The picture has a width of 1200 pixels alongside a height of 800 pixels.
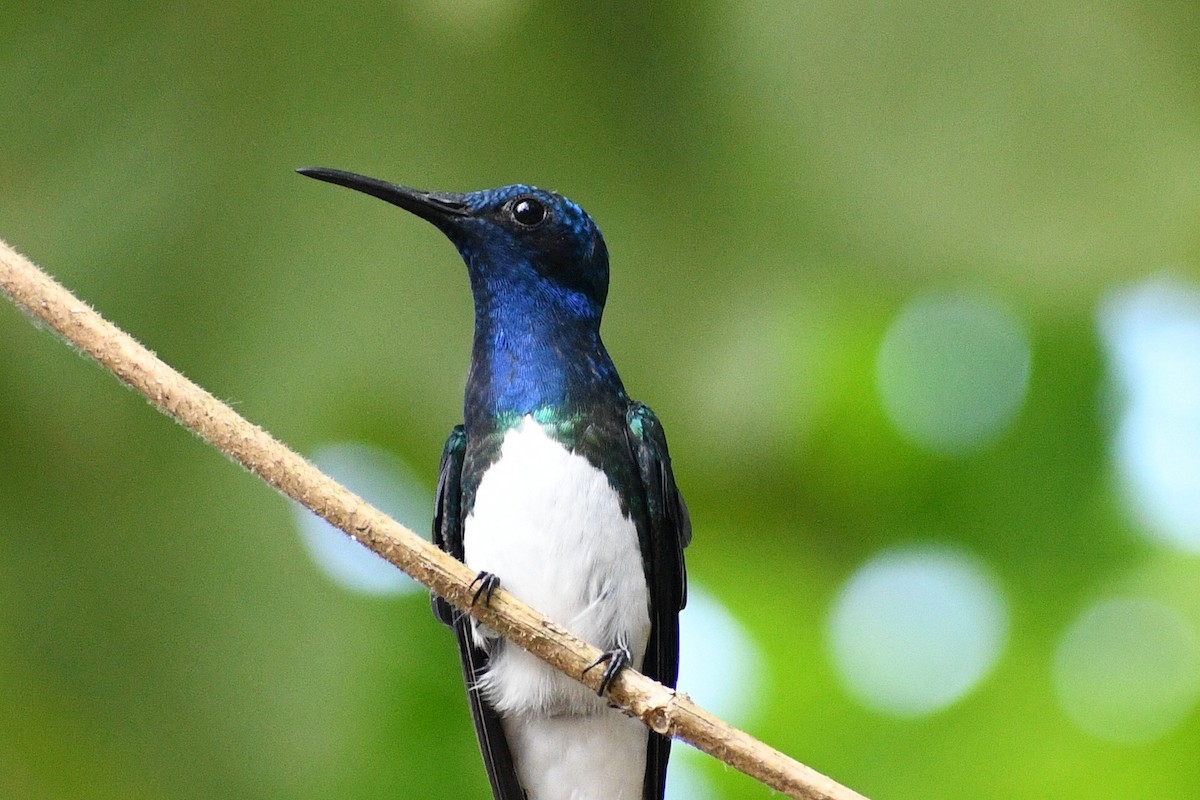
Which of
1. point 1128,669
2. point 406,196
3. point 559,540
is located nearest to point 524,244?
point 406,196

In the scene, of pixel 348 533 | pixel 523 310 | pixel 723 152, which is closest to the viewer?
pixel 348 533

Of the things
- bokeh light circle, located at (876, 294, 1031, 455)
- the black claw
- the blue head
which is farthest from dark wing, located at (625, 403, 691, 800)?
bokeh light circle, located at (876, 294, 1031, 455)

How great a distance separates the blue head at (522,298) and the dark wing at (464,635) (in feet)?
0.50

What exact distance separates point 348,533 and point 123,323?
4.14 ft

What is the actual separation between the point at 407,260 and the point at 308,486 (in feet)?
3.97

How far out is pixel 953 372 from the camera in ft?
8.81

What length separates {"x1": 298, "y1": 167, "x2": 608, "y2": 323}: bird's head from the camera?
1596mm

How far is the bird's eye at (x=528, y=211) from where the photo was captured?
164 centimetres

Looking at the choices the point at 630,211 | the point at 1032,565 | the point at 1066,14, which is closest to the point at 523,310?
the point at 630,211

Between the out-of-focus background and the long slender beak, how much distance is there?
1.98 feet

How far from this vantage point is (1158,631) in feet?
8.49

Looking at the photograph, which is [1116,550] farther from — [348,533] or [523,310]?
[348,533]

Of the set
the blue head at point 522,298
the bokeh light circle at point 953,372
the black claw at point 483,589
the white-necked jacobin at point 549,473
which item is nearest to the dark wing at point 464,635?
the white-necked jacobin at point 549,473

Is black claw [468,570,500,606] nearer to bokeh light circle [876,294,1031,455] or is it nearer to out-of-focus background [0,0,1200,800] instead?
out-of-focus background [0,0,1200,800]
